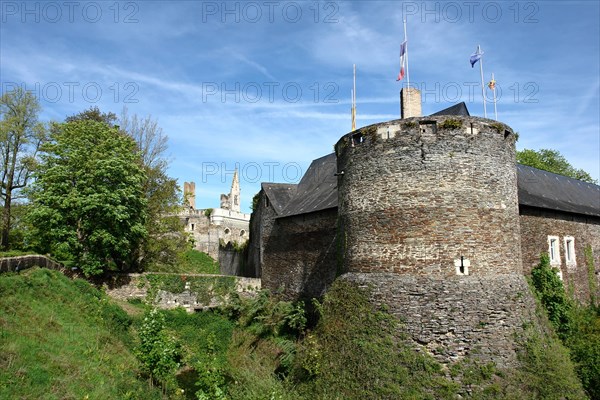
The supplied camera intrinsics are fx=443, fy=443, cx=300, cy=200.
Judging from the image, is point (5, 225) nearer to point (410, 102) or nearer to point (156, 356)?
point (156, 356)

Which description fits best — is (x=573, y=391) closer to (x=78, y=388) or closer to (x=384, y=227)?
(x=384, y=227)

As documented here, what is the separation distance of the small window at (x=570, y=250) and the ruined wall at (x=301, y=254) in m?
10.3

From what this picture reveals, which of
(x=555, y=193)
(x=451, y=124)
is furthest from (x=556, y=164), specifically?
(x=451, y=124)

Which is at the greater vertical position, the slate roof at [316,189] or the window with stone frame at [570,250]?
the slate roof at [316,189]

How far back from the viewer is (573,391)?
12.1 m

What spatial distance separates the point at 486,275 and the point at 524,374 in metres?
2.74

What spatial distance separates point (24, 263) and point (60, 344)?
5.87 meters

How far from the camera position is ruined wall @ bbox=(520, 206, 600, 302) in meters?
18.2

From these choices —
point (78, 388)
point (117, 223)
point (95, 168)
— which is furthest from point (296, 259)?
point (78, 388)

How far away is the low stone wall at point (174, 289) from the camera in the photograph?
22.7 meters

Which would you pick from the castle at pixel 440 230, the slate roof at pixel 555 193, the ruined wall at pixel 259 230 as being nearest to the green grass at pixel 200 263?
the ruined wall at pixel 259 230

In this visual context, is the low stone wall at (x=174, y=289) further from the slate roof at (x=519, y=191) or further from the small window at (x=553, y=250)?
the small window at (x=553, y=250)

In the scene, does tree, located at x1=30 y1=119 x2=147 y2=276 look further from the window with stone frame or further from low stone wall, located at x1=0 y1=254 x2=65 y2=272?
the window with stone frame

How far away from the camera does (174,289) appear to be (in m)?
23.5
